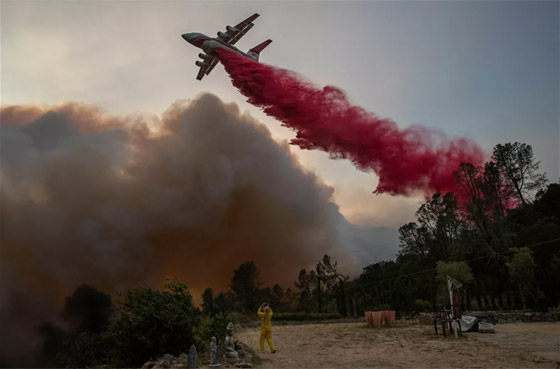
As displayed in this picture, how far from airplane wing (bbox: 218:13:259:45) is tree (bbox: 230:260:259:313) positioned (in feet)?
162

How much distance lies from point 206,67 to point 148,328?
73.3ft

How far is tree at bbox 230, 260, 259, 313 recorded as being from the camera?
6969cm

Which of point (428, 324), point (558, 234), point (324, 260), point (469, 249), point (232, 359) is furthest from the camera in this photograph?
point (324, 260)

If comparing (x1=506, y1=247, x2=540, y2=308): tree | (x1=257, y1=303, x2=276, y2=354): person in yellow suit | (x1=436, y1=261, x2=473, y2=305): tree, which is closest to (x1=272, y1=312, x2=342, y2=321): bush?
(x1=436, y1=261, x2=473, y2=305): tree

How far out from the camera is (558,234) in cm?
4200

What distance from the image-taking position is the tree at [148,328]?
49.3ft

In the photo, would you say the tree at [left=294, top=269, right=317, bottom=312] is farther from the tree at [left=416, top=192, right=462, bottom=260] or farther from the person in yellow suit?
the person in yellow suit

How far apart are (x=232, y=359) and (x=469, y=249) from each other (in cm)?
4518

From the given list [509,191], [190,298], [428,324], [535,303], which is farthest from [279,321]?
[509,191]

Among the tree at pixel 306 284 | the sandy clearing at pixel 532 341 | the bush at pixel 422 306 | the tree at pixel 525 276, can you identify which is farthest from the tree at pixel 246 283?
the sandy clearing at pixel 532 341

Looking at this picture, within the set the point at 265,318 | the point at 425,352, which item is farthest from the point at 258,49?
the point at 425,352

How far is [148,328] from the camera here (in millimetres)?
15148

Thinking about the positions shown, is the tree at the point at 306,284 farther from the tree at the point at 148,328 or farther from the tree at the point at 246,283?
the tree at the point at 148,328

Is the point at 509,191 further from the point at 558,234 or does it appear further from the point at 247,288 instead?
the point at 247,288
